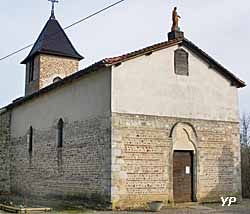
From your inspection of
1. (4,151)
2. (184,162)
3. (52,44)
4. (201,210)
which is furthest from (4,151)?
(201,210)

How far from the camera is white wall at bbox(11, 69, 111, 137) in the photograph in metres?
Answer: 17.4

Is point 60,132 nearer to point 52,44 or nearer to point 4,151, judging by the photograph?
point 4,151

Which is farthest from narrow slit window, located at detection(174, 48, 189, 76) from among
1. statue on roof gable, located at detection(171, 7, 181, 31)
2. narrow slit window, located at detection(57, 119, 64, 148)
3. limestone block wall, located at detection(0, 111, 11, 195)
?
limestone block wall, located at detection(0, 111, 11, 195)

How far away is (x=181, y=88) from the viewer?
18.6 m

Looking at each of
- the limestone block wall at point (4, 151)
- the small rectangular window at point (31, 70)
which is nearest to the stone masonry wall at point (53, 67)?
the small rectangular window at point (31, 70)

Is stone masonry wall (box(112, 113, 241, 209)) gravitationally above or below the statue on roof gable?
below

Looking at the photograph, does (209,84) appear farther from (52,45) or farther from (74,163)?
(52,45)

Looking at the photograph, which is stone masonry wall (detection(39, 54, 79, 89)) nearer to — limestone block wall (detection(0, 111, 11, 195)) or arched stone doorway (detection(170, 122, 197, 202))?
limestone block wall (detection(0, 111, 11, 195))

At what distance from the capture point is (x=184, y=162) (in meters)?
18.4

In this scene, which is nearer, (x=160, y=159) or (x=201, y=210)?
(x=201, y=210)

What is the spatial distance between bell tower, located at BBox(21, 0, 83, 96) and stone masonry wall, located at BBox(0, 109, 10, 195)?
5.29 meters

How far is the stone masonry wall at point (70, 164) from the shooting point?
16922mm

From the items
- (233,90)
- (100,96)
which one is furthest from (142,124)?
(233,90)

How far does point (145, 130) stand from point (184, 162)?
241cm
